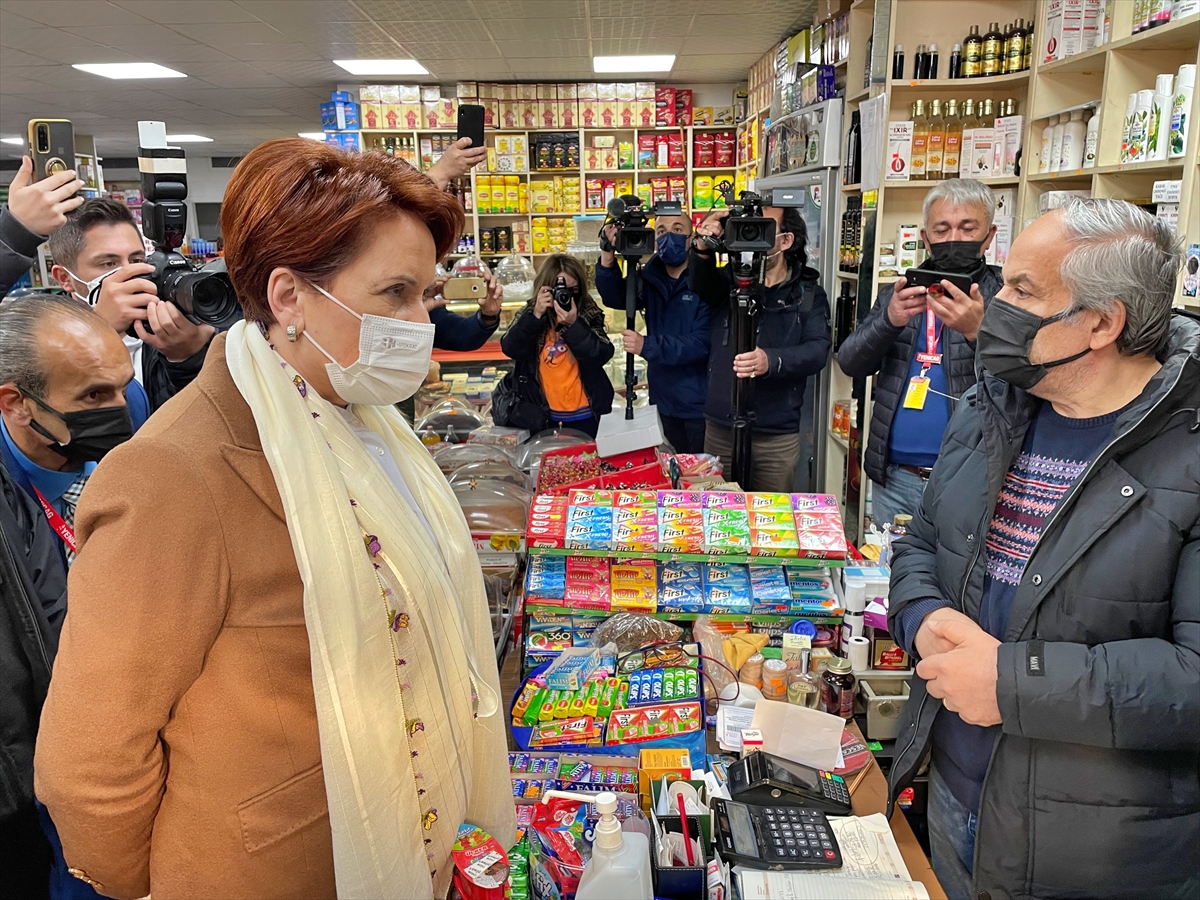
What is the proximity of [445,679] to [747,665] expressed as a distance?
90 cm

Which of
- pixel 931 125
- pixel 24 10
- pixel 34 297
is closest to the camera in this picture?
pixel 34 297

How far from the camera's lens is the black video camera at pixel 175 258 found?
1.59 m

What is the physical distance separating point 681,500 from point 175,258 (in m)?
1.38

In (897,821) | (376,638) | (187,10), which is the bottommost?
(897,821)

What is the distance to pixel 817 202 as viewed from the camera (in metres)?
4.77

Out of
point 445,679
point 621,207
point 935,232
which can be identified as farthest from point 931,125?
point 445,679

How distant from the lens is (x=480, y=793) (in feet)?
4.60

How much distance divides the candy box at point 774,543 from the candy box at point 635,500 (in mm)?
286

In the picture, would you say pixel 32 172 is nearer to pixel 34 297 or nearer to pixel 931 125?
pixel 34 297

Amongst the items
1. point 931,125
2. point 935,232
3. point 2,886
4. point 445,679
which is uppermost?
point 931,125

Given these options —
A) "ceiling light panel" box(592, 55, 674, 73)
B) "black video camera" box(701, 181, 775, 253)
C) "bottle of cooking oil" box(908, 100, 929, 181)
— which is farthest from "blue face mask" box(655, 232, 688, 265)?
"ceiling light panel" box(592, 55, 674, 73)

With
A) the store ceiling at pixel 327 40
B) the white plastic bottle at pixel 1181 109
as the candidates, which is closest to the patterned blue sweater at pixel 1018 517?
the white plastic bottle at pixel 1181 109

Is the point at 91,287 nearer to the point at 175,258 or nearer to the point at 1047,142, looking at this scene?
the point at 175,258

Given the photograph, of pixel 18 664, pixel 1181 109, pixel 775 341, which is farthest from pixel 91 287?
pixel 1181 109
